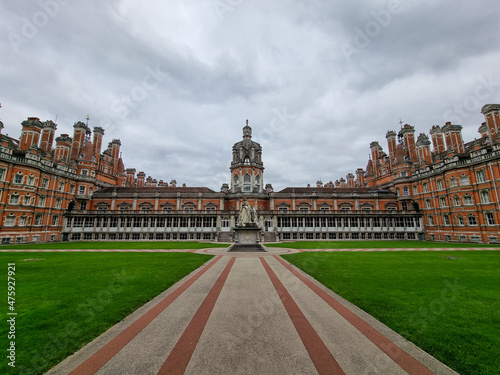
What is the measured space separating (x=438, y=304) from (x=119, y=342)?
9.62 m

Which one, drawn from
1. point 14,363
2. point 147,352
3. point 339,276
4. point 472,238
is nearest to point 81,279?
point 14,363

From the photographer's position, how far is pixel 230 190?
57062 mm

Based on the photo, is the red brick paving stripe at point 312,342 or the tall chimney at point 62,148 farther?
the tall chimney at point 62,148

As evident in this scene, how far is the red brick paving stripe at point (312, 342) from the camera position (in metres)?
4.43

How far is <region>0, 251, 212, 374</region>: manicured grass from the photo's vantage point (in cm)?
487

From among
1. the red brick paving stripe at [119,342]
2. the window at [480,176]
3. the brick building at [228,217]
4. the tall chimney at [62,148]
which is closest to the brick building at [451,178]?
the window at [480,176]

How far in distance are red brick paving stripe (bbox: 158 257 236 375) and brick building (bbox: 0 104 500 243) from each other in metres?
37.7

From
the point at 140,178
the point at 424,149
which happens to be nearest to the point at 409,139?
the point at 424,149

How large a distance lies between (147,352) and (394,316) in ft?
21.8

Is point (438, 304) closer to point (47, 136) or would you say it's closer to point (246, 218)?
point (246, 218)

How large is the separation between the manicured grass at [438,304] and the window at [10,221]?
4743cm

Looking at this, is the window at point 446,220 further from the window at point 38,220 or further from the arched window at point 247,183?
the window at point 38,220

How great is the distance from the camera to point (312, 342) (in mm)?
5445

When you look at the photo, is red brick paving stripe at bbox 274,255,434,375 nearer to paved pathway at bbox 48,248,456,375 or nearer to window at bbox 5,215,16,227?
paved pathway at bbox 48,248,456,375
